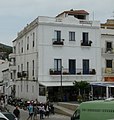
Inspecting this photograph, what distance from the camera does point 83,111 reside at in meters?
21.5

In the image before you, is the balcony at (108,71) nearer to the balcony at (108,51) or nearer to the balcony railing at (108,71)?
the balcony railing at (108,71)

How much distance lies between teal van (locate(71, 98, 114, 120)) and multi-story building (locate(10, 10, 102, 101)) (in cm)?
2585

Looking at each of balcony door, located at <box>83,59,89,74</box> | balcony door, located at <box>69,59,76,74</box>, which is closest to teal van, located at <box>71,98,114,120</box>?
balcony door, located at <box>69,59,76,74</box>

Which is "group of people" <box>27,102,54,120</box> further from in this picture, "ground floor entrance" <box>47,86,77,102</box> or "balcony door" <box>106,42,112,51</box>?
"balcony door" <box>106,42,112,51</box>

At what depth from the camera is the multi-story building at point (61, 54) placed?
158 feet

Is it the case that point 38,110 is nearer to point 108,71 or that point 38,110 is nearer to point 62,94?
point 62,94

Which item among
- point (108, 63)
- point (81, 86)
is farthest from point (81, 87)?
point (108, 63)

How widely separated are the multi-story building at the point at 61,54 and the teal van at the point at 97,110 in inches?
1018

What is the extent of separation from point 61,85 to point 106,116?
28.3 meters

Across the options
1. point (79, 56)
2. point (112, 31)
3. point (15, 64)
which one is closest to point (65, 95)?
point (79, 56)

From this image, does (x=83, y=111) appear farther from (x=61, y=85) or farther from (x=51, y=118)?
(x=61, y=85)

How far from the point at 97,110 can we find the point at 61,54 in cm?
2898

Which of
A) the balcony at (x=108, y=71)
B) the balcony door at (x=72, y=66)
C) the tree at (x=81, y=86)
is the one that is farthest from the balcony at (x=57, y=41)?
the balcony at (x=108, y=71)

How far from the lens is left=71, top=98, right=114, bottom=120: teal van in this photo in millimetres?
19422
